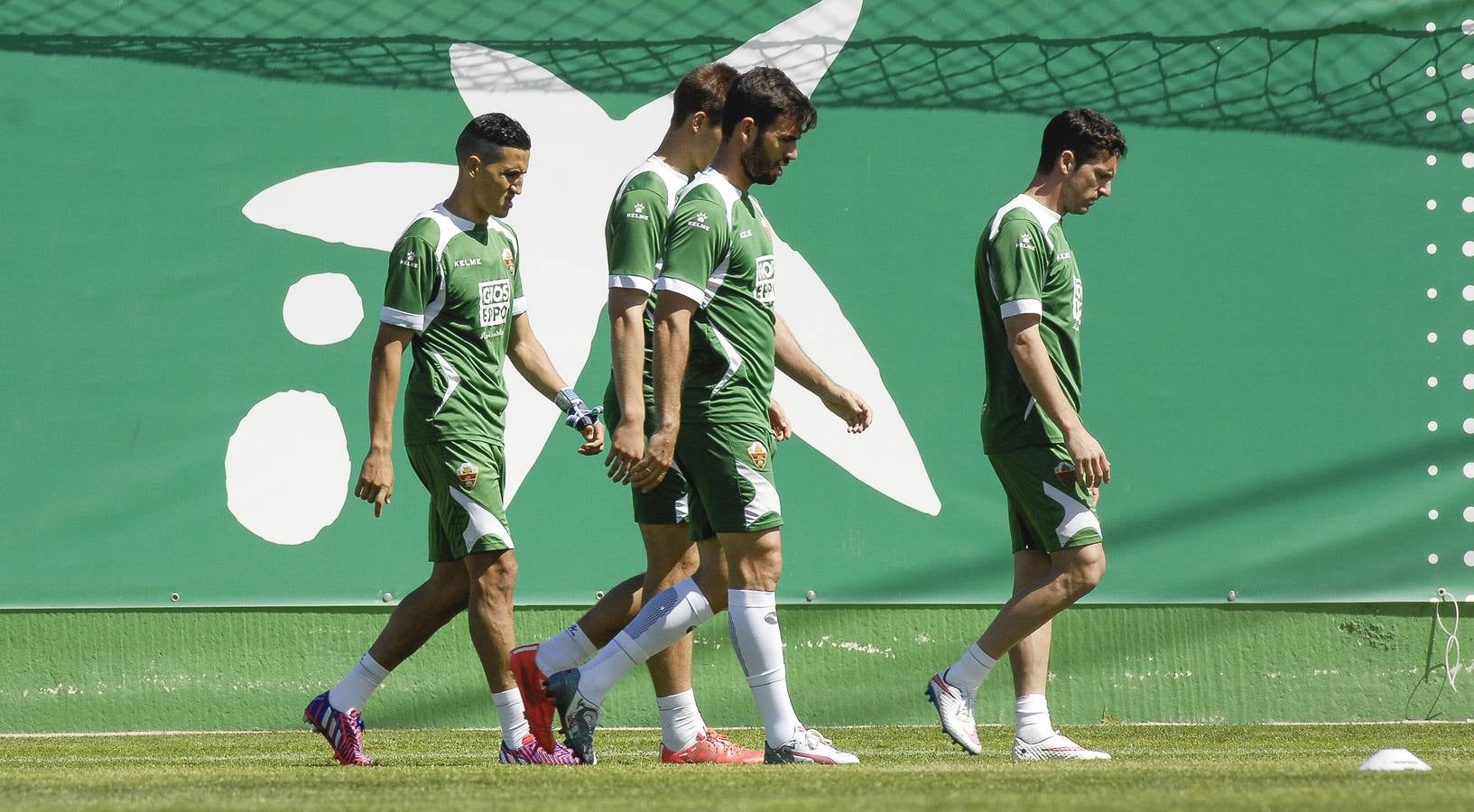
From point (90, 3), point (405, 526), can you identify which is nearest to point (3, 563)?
point (405, 526)

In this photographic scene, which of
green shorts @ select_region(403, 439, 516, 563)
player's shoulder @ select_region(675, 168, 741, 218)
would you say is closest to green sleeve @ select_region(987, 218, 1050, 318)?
player's shoulder @ select_region(675, 168, 741, 218)

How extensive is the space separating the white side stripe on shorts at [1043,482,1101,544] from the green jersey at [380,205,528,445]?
1.64 metres

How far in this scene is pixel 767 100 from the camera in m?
4.23

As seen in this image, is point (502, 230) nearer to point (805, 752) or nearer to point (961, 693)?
point (805, 752)

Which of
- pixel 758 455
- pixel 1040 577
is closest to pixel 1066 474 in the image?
pixel 1040 577

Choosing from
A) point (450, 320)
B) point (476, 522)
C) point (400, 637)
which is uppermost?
point (450, 320)

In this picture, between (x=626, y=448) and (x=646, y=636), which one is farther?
(x=646, y=636)

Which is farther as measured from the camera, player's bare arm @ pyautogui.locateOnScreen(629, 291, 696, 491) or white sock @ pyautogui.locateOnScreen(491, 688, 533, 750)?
white sock @ pyautogui.locateOnScreen(491, 688, 533, 750)

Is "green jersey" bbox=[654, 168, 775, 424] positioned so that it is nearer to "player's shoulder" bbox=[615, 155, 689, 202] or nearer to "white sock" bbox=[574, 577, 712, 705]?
"player's shoulder" bbox=[615, 155, 689, 202]

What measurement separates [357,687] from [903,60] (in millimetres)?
3265

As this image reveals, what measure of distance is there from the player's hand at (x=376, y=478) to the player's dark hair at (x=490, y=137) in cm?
92

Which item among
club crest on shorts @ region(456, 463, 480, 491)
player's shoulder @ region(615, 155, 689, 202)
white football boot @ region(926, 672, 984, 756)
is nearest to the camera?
player's shoulder @ region(615, 155, 689, 202)

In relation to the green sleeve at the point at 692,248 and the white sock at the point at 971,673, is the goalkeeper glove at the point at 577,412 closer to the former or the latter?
the green sleeve at the point at 692,248

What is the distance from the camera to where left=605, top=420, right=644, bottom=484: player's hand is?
4035 millimetres
